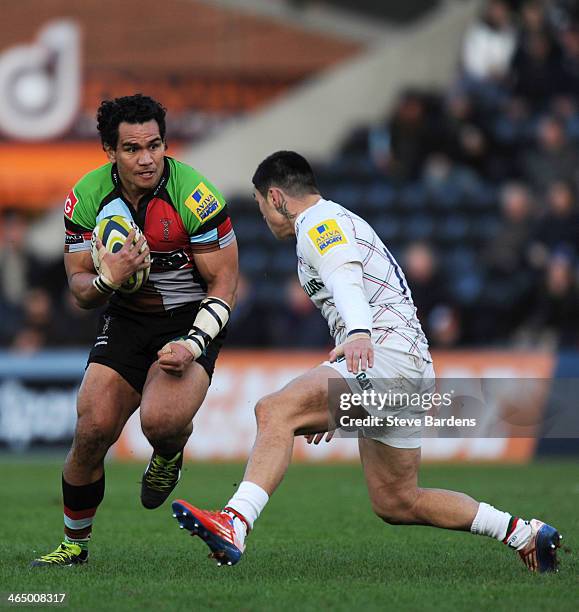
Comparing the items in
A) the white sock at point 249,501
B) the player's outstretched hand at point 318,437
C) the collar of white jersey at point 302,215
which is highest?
the collar of white jersey at point 302,215

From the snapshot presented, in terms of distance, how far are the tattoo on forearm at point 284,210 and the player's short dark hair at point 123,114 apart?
880 millimetres

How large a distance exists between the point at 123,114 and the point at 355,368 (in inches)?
79.3

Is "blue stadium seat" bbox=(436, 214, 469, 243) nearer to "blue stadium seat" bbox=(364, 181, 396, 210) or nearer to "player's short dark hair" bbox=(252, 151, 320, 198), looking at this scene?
"blue stadium seat" bbox=(364, 181, 396, 210)

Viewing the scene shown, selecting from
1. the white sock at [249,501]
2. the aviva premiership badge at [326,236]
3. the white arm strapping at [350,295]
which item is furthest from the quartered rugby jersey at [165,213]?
the white sock at [249,501]

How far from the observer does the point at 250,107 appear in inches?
959

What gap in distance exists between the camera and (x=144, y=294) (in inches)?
290

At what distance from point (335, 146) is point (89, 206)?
1595 centimetres

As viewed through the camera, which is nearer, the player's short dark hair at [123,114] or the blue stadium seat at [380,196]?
the player's short dark hair at [123,114]

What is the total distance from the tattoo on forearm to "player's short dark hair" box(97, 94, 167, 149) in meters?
0.88

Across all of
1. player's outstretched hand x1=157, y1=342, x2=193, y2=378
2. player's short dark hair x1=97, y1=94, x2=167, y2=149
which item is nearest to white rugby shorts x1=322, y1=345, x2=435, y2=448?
player's outstretched hand x1=157, y1=342, x2=193, y2=378

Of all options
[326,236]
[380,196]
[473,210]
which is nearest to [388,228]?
[380,196]

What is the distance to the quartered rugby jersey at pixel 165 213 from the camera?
7.10m

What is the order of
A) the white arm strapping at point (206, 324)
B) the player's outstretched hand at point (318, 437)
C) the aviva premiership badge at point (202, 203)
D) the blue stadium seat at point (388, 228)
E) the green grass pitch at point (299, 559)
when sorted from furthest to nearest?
the blue stadium seat at point (388, 228) → the aviva premiership badge at point (202, 203) → the white arm strapping at point (206, 324) → the player's outstretched hand at point (318, 437) → the green grass pitch at point (299, 559)

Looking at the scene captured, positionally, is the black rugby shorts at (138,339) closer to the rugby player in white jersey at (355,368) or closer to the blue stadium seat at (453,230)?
the rugby player in white jersey at (355,368)
